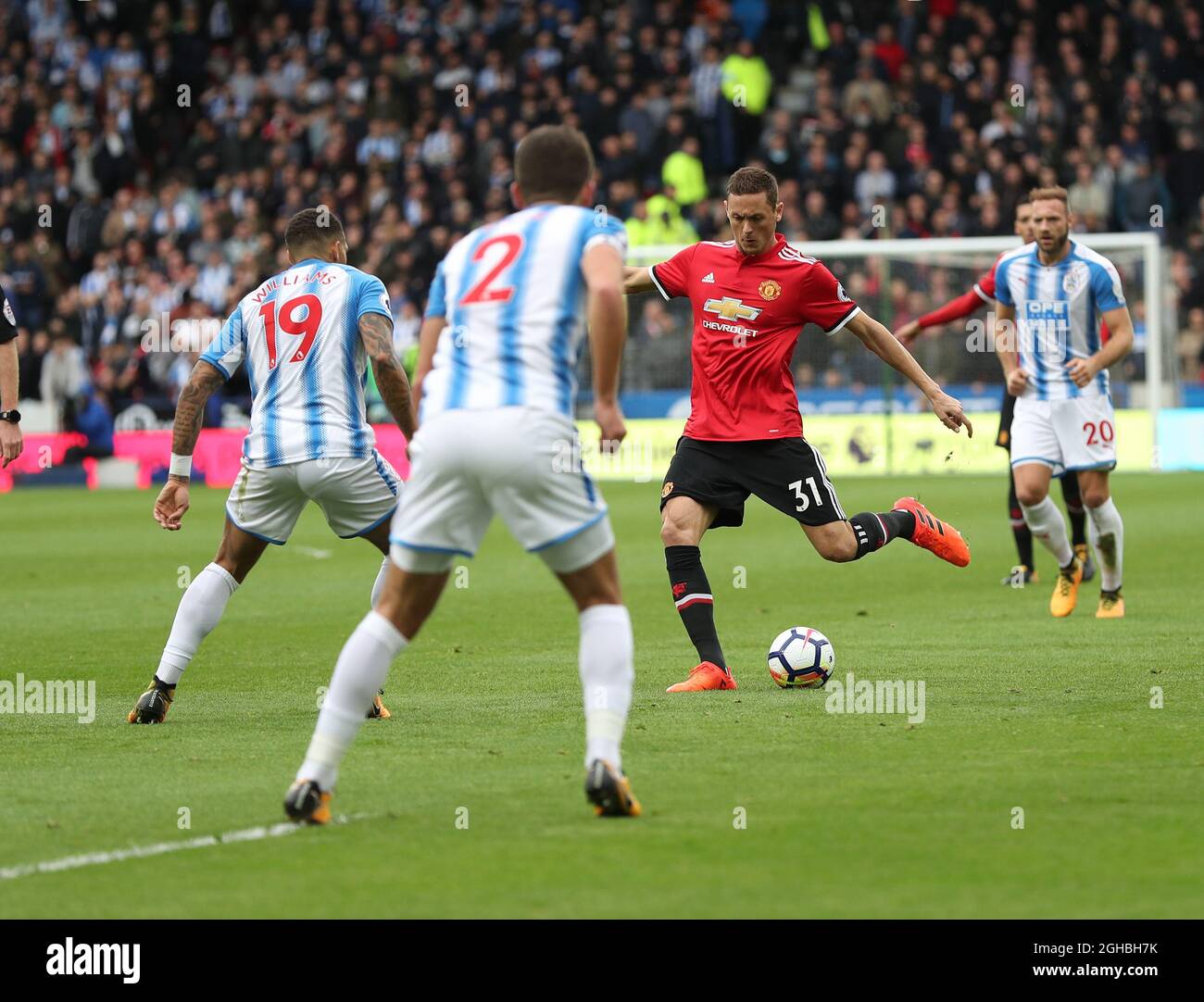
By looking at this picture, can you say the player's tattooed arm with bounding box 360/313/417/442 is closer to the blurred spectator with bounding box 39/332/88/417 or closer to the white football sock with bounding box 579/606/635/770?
the white football sock with bounding box 579/606/635/770

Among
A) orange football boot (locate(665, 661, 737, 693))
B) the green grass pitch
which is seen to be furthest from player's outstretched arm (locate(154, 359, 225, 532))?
orange football boot (locate(665, 661, 737, 693))

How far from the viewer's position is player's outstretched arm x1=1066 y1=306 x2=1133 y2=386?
414 inches

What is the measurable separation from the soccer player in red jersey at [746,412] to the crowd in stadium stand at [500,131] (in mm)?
16637

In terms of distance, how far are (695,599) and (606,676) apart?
3.05 metres

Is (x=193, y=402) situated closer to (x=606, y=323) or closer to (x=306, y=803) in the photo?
(x=306, y=803)

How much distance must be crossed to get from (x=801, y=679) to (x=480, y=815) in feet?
9.86

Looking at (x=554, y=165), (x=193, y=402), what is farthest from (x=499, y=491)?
(x=193, y=402)

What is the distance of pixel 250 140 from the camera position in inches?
1202

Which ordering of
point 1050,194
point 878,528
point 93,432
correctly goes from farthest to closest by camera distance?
point 93,432 → point 1050,194 → point 878,528

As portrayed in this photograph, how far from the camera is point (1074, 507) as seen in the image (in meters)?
12.7

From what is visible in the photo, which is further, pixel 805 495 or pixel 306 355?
pixel 805 495

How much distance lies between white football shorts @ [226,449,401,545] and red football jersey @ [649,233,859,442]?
65.4 inches

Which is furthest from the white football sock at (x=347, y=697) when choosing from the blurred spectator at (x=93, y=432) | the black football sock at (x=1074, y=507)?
the blurred spectator at (x=93, y=432)

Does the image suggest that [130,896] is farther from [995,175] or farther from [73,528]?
[995,175]
